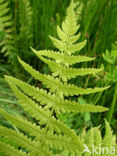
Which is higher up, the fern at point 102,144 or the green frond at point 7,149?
the fern at point 102,144

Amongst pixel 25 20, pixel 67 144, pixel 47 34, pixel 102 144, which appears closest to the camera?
pixel 67 144

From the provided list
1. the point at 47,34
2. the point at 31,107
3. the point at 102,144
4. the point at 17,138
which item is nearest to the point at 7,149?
the point at 17,138

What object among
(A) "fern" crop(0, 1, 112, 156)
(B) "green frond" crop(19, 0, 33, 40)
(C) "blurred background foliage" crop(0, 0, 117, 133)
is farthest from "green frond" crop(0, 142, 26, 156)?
(B) "green frond" crop(19, 0, 33, 40)

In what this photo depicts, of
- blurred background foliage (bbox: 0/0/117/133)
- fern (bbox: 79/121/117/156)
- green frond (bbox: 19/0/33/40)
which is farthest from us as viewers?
green frond (bbox: 19/0/33/40)

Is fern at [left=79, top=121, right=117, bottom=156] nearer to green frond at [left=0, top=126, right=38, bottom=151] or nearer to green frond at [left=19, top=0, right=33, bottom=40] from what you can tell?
green frond at [left=0, top=126, right=38, bottom=151]

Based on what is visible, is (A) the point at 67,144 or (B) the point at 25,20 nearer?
(A) the point at 67,144

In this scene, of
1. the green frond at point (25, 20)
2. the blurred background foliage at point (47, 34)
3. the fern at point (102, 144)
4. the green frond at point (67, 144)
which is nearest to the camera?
the green frond at point (67, 144)

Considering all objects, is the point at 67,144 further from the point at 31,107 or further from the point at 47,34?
the point at 47,34

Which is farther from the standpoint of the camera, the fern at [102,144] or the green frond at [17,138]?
the fern at [102,144]

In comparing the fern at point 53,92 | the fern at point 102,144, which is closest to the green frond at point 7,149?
the fern at point 53,92

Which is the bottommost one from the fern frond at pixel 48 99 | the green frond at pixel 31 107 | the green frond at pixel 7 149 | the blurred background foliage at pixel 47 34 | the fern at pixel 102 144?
the green frond at pixel 7 149

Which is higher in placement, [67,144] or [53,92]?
[53,92]

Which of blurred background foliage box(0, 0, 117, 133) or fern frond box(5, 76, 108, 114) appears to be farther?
blurred background foliage box(0, 0, 117, 133)

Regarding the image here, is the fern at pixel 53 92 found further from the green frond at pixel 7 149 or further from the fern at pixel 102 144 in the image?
the fern at pixel 102 144
